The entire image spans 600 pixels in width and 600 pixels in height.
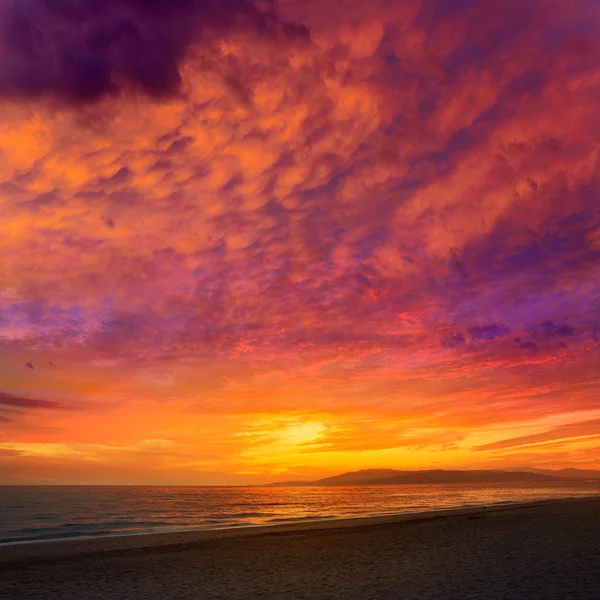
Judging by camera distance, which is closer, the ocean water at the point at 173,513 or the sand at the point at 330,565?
the sand at the point at 330,565

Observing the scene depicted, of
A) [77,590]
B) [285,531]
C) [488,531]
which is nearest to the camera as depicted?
[77,590]

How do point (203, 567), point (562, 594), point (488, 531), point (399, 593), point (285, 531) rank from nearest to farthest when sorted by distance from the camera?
1. point (562, 594)
2. point (399, 593)
3. point (203, 567)
4. point (488, 531)
5. point (285, 531)

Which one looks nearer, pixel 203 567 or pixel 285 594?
pixel 285 594

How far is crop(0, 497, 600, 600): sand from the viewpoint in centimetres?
1581

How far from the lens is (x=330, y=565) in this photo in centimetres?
2100

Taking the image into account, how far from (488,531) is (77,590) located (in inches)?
958

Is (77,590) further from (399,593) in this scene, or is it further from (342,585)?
(399,593)

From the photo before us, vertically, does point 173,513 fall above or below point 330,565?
above

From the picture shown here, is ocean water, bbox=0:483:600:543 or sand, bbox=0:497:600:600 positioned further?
ocean water, bbox=0:483:600:543

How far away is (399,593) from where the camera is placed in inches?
594

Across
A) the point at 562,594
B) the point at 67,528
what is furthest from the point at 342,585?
the point at 67,528

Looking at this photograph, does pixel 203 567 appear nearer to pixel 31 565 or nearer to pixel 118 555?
pixel 118 555

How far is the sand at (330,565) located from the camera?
51.9ft

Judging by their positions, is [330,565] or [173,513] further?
[173,513]
